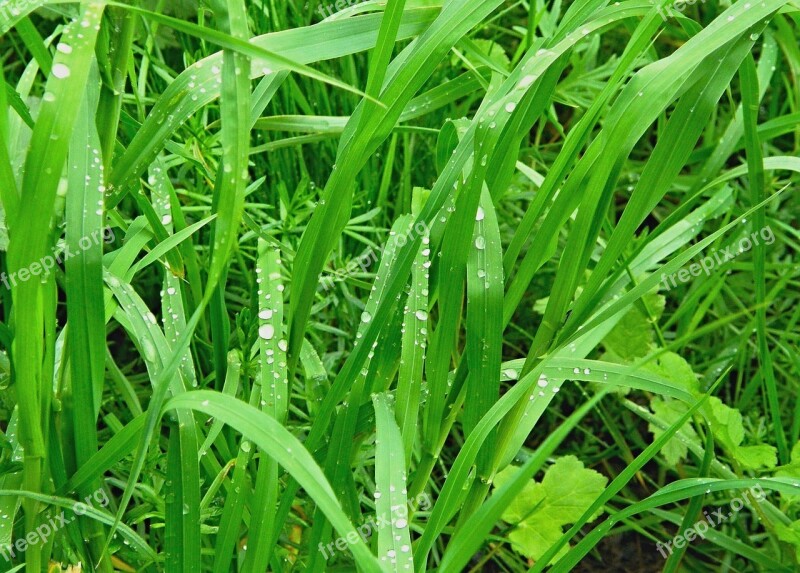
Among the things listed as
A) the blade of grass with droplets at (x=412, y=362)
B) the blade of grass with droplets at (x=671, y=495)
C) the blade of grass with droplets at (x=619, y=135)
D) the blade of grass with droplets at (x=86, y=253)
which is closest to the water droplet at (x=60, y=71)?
the blade of grass with droplets at (x=86, y=253)

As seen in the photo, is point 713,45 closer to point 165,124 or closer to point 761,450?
point 165,124

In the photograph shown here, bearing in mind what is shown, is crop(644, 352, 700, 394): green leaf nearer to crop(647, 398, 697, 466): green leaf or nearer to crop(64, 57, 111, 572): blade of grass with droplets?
crop(647, 398, 697, 466): green leaf

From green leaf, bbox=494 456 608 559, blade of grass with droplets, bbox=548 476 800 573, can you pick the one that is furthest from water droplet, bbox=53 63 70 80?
green leaf, bbox=494 456 608 559

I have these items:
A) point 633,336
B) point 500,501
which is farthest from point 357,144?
point 633,336

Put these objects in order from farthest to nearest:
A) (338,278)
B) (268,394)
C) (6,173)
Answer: (338,278), (268,394), (6,173)

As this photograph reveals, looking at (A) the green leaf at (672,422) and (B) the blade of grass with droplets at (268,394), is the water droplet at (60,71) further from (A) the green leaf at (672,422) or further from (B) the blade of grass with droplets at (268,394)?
(A) the green leaf at (672,422)

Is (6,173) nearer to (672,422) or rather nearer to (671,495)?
(671,495)
